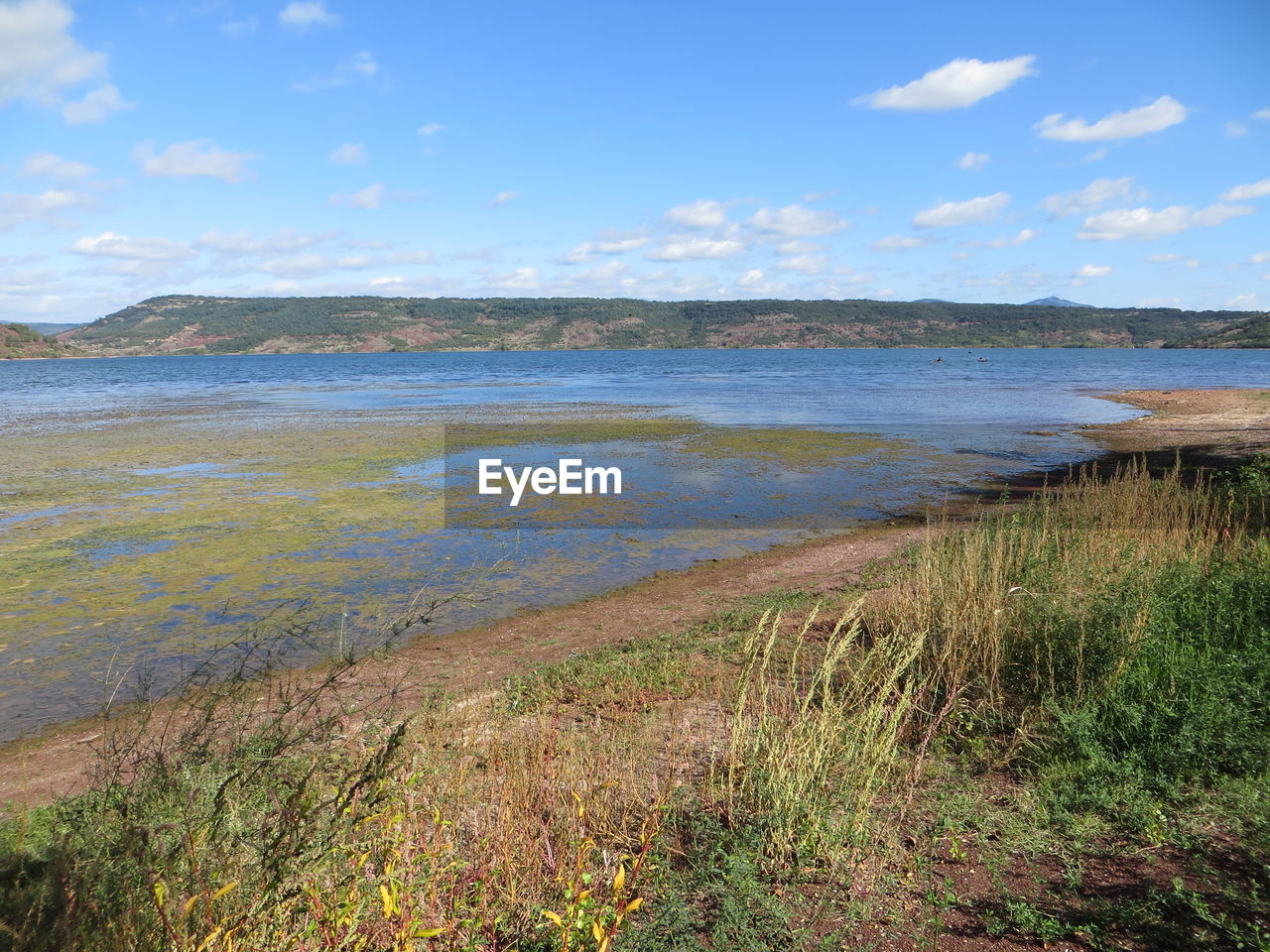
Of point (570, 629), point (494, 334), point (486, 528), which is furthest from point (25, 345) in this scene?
point (570, 629)

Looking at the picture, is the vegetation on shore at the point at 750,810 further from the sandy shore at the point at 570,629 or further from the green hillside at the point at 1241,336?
the green hillside at the point at 1241,336

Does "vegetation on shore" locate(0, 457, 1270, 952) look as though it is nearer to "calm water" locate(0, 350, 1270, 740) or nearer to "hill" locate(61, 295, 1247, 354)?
"calm water" locate(0, 350, 1270, 740)

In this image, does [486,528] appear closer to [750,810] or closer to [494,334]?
[750,810]

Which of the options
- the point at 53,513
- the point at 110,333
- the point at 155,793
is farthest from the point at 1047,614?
the point at 110,333

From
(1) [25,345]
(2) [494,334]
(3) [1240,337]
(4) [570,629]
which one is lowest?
(4) [570,629]

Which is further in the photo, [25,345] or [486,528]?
[25,345]

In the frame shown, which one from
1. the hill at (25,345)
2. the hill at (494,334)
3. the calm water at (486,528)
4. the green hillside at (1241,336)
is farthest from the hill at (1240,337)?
the hill at (25,345)
